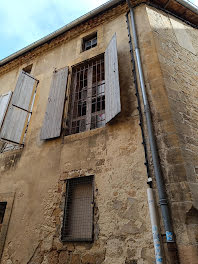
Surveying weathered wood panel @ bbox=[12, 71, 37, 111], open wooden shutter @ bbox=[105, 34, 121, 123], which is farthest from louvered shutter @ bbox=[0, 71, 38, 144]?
open wooden shutter @ bbox=[105, 34, 121, 123]

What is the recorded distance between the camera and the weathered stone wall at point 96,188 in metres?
3.09

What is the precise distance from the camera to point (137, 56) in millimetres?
4375

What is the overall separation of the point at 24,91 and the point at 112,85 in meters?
2.87

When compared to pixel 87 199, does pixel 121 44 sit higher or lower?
higher

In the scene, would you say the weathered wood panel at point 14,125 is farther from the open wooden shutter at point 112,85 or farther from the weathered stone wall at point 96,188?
the open wooden shutter at point 112,85

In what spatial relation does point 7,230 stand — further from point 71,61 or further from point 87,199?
point 71,61

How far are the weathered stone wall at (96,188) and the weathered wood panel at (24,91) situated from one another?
0.54 metres

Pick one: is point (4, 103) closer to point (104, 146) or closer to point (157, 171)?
point (104, 146)

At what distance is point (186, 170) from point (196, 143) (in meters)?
0.78

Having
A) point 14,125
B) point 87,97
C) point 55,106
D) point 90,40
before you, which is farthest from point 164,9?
point 14,125

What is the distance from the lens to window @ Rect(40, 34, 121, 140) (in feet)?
14.6

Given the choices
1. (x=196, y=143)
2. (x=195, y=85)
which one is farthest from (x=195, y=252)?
(x=195, y=85)

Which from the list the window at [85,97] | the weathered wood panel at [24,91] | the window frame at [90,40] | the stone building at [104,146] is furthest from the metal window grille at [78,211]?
the window frame at [90,40]

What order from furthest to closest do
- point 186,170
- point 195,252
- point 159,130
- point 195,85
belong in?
point 195,85, point 159,130, point 186,170, point 195,252
